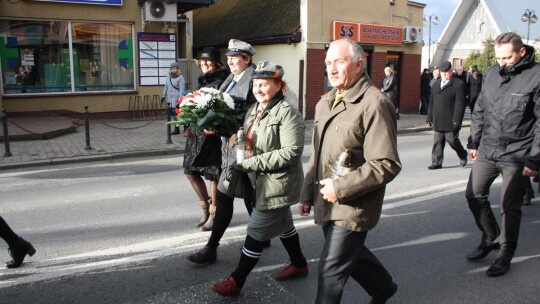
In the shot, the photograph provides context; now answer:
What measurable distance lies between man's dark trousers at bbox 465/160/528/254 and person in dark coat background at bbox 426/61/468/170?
4483mm

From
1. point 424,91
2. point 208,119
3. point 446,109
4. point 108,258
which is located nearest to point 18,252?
point 108,258

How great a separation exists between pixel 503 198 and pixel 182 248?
2.96 m

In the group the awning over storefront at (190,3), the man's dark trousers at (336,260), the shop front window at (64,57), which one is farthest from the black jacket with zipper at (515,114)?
the shop front window at (64,57)

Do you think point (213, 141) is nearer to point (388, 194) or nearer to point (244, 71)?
point (244, 71)

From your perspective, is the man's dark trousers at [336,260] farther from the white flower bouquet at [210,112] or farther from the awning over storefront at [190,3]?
the awning over storefront at [190,3]

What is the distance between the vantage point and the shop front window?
47.9ft

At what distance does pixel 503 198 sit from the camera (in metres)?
4.26

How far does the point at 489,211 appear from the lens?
4449 millimetres

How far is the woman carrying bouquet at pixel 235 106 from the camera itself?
168 inches

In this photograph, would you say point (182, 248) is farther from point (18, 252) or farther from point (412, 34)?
point (412, 34)

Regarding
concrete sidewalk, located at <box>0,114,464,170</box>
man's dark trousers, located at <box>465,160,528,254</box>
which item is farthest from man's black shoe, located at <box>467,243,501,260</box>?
concrete sidewalk, located at <box>0,114,464,170</box>

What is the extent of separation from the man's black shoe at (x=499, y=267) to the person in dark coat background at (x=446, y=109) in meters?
4.72

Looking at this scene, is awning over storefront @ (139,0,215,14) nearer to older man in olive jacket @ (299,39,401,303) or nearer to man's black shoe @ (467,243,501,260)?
man's black shoe @ (467,243,501,260)

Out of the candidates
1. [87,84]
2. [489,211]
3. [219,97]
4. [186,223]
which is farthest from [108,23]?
[489,211]
